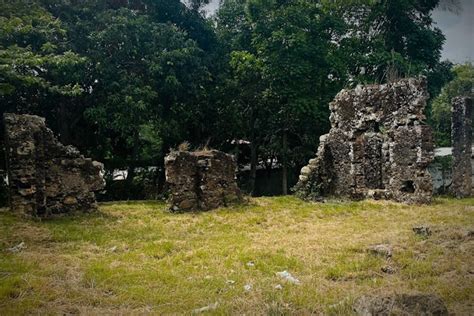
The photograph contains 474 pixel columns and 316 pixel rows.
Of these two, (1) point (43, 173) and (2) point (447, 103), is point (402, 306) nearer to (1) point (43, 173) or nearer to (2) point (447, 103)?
(1) point (43, 173)

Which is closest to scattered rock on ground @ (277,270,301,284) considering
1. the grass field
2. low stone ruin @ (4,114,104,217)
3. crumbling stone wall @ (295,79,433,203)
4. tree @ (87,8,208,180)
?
the grass field

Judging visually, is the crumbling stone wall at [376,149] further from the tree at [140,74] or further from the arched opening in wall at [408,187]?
the tree at [140,74]

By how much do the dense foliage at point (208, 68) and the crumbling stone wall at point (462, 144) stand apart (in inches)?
114

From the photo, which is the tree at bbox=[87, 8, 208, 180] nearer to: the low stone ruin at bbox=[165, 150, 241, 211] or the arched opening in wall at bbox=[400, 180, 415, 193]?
the low stone ruin at bbox=[165, 150, 241, 211]

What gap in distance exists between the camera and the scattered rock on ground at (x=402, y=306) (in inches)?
157

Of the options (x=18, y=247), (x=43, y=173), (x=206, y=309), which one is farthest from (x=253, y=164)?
(x=206, y=309)

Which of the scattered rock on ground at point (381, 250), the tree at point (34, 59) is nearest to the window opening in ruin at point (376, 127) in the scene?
the scattered rock on ground at point (381, 250)

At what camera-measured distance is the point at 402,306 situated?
13.3 feet

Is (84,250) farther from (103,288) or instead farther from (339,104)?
(339,104)

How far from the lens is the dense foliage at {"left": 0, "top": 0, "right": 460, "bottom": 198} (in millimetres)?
15414

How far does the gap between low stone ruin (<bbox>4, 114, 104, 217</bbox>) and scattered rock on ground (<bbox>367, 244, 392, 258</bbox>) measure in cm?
812

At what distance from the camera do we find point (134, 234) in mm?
9062

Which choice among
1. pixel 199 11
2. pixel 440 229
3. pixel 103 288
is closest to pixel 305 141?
pixel 199 11

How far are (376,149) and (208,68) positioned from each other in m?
8.75
